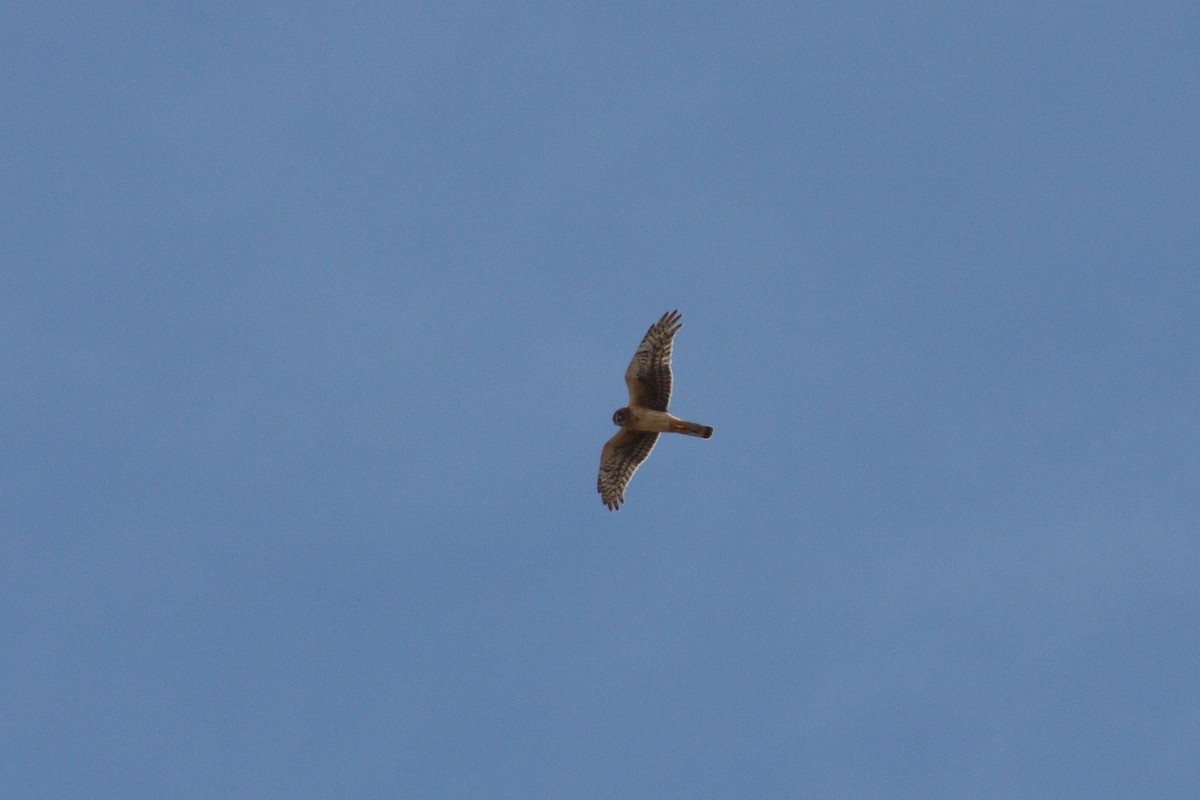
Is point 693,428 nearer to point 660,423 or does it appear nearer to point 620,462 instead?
point 660,423

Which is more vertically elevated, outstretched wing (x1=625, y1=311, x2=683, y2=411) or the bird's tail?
outstretched wing (x1=625, y1=311, x2=683, y2=411)

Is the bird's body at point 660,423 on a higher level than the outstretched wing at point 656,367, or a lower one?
lower

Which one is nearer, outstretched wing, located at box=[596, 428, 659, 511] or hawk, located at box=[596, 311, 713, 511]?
hawk, located at box=[596, 311, 713, 511]
